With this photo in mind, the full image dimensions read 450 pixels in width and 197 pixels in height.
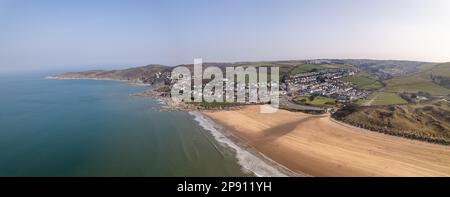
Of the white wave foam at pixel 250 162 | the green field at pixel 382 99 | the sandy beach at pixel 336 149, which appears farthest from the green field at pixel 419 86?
the white wave foam at pixel 250 162

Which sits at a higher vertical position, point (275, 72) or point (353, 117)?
point (275, 72)

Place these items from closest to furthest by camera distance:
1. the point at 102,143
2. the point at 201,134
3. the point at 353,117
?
the point at 102,143, the point at 201,134, the point at 353,117

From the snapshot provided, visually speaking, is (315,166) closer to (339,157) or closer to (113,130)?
(339,157)

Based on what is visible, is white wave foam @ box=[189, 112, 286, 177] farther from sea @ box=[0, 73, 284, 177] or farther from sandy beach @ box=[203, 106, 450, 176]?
sandy beach @ box=[203, 106, 450, 176]

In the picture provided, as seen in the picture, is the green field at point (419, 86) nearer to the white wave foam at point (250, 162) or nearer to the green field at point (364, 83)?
the green field at point (364, 83)

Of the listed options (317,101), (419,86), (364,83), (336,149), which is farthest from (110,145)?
(419,86)

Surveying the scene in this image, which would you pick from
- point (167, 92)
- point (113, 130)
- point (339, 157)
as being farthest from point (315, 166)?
point (167, 92)

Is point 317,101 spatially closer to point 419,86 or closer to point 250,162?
point 419,86

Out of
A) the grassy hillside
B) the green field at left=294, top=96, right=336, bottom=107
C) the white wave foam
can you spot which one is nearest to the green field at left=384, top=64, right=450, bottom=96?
the green field at left=294, top=96, right=336, bottom=107
